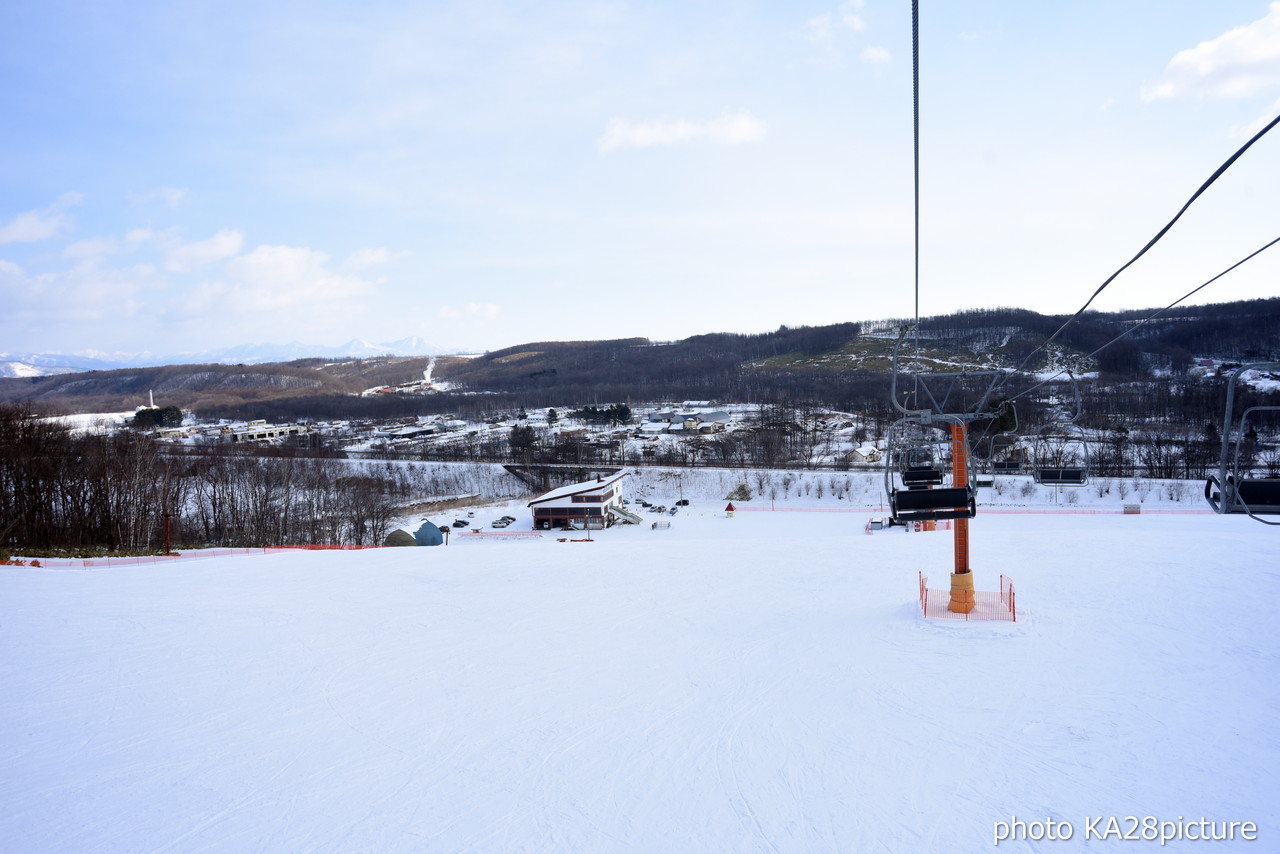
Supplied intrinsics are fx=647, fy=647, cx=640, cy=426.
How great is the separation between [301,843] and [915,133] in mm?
6384

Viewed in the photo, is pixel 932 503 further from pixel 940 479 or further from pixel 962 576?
pixel 962 576

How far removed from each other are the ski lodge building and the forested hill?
1289 inches

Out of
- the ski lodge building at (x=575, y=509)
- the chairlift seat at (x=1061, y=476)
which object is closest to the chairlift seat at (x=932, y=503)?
the chairlift seat at (x=1061, y=476)

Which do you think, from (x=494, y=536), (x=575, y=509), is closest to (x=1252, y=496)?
(x=494, y=536)

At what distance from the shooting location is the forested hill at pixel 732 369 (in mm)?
65312

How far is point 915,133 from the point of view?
406cm

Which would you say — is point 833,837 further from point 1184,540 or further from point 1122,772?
point 1184,540

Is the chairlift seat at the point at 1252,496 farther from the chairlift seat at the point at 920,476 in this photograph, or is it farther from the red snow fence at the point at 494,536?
the red snow fence at the point at 494,536

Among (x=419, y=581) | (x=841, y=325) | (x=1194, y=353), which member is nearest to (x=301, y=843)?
(x=419, y=581)

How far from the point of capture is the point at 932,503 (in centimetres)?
748

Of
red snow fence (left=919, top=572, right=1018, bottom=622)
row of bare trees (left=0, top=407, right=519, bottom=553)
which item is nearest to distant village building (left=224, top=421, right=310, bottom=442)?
row of bare trees (left=0, top=407, right=519, bottom=553)

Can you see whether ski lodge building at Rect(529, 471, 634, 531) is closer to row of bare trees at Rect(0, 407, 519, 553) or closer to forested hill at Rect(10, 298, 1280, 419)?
row of bare trees at Rect(0, 407, 519, 553)

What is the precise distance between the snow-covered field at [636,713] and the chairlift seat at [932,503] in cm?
173

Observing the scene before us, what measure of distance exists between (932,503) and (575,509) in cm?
1938
